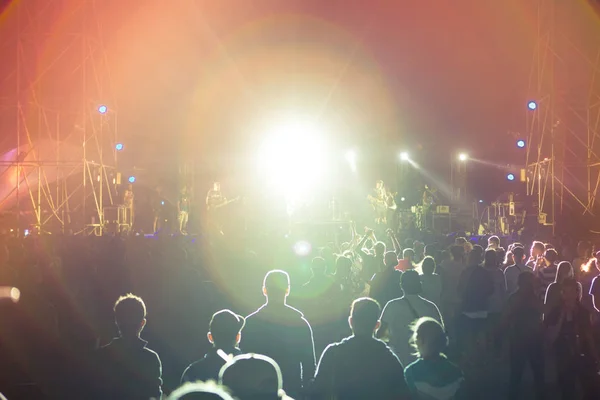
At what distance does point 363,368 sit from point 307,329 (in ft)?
3.67

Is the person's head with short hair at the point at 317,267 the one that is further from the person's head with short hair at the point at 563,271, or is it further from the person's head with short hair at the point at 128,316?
the person's head with short hair at the point at 128,316

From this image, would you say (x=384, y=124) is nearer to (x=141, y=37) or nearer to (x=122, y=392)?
(x=141, y=37)

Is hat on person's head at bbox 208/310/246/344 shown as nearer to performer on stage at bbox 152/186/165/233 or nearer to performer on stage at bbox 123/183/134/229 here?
performer on stage at bbox 123/183/134/229

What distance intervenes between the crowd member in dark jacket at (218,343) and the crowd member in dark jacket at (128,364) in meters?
0.28

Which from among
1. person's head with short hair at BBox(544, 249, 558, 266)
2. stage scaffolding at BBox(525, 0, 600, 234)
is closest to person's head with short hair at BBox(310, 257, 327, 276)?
person's head with short hair at BBox(544, 249, 558, 266)

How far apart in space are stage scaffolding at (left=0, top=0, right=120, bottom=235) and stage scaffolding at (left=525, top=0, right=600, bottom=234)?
1264 cm

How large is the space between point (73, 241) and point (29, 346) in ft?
25.7

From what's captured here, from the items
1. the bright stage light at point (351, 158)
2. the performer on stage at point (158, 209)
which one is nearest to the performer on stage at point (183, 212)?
the performer on stage at point (158, 209)

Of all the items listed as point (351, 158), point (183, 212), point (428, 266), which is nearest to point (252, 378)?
point (428, 266)

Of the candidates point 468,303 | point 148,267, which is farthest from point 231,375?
point 148,267

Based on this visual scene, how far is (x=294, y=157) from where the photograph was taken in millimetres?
25500

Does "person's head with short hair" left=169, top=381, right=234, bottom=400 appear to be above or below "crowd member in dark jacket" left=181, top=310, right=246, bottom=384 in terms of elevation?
above

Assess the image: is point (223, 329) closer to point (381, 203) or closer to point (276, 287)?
point (276, 287)

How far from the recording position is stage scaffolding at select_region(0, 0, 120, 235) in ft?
49.3
